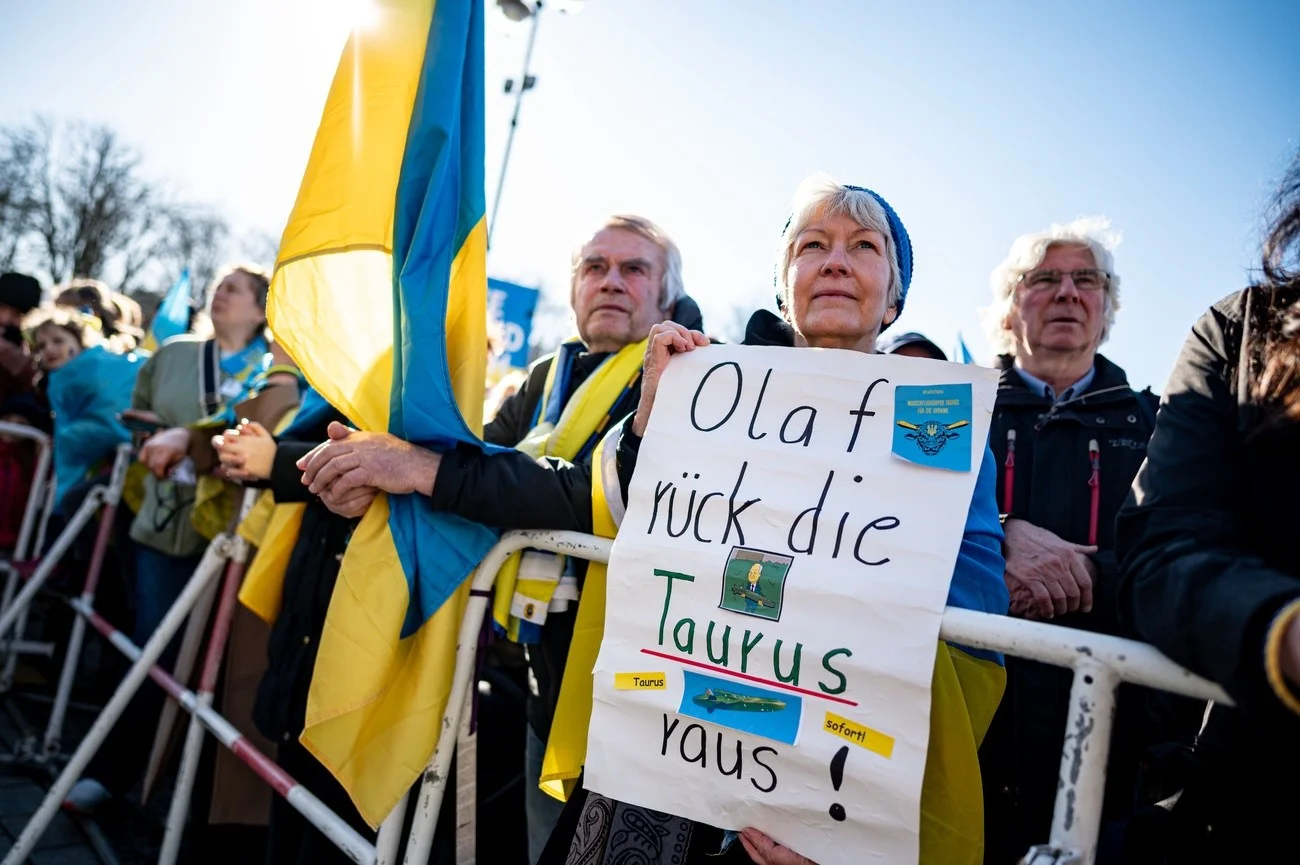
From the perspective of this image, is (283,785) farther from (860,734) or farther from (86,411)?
(86,411)

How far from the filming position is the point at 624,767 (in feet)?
4.54

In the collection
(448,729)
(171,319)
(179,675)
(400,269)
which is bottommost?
(179,675)

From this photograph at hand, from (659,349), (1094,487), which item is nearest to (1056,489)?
(1094,487)

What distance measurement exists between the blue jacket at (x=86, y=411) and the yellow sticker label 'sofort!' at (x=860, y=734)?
161 inches

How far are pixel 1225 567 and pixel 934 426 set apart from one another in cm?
46

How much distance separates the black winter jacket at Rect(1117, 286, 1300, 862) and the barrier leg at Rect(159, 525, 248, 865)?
244cm

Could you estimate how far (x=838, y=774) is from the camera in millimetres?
1218

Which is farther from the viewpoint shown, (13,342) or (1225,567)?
(13,342)

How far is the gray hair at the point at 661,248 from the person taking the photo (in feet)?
8.30

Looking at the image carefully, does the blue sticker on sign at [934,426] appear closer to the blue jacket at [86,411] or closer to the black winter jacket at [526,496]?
the black winter jacket at [526,496]

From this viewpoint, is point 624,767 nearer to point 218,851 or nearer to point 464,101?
point 464,101

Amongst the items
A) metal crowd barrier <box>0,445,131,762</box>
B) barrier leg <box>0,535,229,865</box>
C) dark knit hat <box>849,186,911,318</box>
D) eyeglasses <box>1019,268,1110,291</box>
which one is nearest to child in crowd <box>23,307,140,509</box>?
metal crowd barrier <box>0,445,131,762</box>

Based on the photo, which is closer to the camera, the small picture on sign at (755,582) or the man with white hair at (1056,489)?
the small picture on sign at (755,582)

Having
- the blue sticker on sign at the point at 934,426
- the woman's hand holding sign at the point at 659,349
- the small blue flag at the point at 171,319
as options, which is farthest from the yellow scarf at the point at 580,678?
the small blue flag at the point at 171,319
